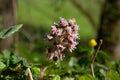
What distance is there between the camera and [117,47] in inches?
292

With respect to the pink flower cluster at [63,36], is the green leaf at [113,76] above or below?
below

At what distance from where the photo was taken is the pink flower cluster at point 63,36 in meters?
1.45

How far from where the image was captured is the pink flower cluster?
1.45 m

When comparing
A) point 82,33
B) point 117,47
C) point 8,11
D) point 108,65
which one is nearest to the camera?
point 108,65

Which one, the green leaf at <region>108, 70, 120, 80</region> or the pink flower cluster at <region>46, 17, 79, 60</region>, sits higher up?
the pink flower cluster at <region>46, 17, 79, 60</region>

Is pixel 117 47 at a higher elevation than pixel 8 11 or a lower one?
lower

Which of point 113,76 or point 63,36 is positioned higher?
point 63,36

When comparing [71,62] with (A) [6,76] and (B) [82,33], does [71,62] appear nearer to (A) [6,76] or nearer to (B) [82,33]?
(A) [6,76]

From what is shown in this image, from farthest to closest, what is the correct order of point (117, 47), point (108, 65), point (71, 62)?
1. point (117, 47)
2. point (71, 62)
3. point (108, 65)

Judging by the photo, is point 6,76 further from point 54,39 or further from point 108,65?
point 108,65

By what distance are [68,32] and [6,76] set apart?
25cm

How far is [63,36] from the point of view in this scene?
149 centimetres

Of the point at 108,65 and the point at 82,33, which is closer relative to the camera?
the point at 108,65

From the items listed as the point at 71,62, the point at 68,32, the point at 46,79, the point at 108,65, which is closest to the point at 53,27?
the point at 68,32
